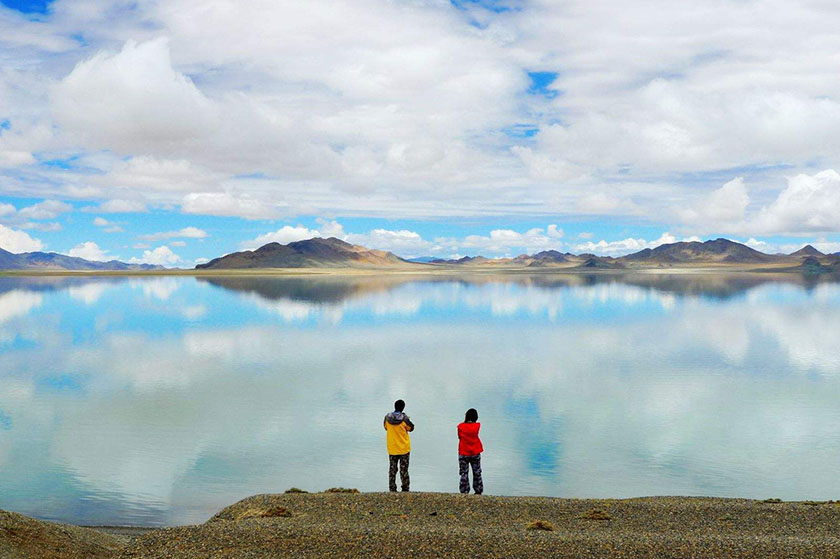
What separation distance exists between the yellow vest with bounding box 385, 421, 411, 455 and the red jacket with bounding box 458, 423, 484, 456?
1268 mm

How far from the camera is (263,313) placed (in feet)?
263

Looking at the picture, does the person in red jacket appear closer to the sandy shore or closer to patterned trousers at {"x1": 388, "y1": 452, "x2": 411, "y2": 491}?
the sandy shore

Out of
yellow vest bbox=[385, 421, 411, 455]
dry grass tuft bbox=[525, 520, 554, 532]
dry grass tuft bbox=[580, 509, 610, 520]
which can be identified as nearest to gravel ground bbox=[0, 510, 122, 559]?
yellow vest bbox=[385, 421, 411, 455]

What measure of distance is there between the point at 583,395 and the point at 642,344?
20.7 meters

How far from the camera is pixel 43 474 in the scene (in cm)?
2116

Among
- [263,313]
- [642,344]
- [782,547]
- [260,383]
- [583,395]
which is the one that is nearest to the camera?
[782,547]

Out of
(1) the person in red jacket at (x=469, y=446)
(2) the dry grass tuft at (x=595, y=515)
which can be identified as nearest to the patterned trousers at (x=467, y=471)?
(1) the person in red jacket at (x=469, y=446)

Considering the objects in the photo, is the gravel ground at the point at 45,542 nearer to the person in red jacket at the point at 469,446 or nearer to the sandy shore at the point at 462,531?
the sandy shore at the point at 462,531

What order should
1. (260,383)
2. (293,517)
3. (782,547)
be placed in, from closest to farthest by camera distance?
(782,547), (293,517), (260,383)

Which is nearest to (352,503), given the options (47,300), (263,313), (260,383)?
(260,383)

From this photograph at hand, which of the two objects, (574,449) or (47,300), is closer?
(574,449)

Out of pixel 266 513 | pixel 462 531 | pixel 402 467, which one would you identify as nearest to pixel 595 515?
pixel 462 531

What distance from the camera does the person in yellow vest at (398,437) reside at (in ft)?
50.7

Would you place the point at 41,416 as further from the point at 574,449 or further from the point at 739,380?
the point at 739,380
